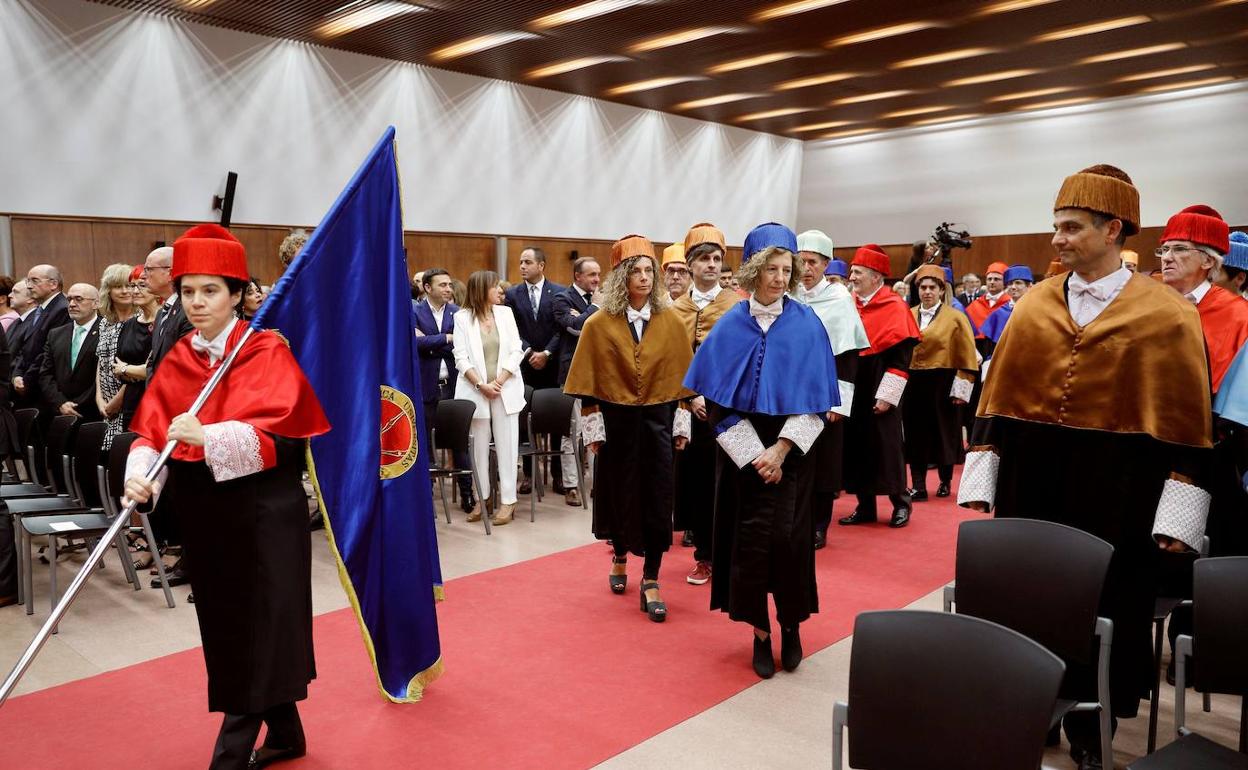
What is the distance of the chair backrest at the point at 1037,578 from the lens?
251 cm

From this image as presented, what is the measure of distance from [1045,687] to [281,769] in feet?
8.43

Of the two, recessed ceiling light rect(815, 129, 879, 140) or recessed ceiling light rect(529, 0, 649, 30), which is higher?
recessed ceiling light rect(815, 129, 879, 140)

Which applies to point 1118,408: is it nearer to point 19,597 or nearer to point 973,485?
point 973,485

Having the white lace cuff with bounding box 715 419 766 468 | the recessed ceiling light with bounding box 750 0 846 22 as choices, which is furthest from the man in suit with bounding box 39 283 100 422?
the recessed ceiling light with bounding box 750 0 846 22

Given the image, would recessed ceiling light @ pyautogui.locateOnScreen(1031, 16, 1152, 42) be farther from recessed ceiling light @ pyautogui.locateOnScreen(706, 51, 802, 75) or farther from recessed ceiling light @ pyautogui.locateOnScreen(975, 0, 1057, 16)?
recessed ceiling light @ pyautogui.locateOnScreen(706, 51, 802, 75)

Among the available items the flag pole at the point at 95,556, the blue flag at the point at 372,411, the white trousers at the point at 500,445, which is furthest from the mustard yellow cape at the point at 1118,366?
the white trousers at the point at 500,445

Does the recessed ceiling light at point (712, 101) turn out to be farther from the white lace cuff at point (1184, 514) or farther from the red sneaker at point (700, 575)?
the white lace cuff at point (1184, 514)

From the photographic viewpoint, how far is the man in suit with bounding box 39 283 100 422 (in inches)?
233

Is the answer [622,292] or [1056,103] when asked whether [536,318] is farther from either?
[1056,103]

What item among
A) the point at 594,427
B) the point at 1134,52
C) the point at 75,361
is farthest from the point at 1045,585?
the point at 1134,52

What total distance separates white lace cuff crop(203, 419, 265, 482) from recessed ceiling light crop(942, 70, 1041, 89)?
14.0m

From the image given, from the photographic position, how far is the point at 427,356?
731 centimetres

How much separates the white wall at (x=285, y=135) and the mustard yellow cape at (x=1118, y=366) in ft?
34.7

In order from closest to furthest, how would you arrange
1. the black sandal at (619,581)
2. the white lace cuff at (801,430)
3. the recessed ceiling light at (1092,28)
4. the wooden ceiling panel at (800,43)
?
the white lace cuff at (801,430) < the black sandal at (619,581) < the wooden ceiling panel at (800,43) < the recessed ceiling light at (1092,28)
